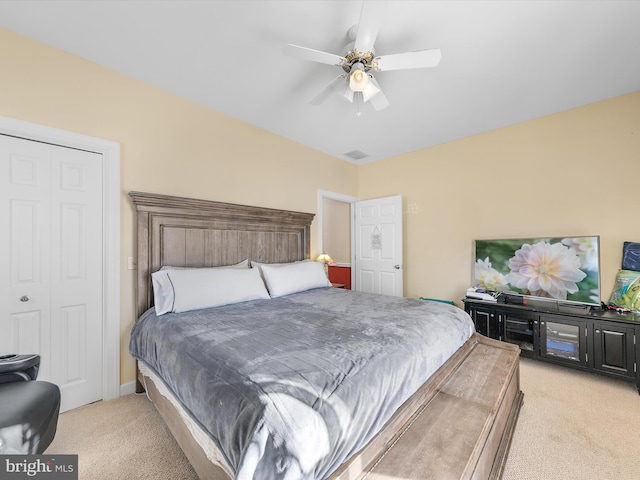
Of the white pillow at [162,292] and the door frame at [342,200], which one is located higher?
the door frame at [342,200]

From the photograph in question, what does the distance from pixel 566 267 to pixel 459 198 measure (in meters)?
1.46

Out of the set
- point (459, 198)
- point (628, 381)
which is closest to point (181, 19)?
→ point (459, 198)

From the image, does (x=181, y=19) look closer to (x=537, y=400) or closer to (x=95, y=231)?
(x=95, y=231)

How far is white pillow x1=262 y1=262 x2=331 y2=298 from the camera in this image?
2.81 m

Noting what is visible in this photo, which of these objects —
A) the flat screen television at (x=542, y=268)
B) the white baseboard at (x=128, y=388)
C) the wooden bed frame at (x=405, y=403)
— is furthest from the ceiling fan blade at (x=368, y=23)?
the white baseboard at (x=128, y=388)

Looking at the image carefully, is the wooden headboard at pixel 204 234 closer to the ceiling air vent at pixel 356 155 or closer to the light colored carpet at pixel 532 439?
the light colored carpet at pixel 532 439

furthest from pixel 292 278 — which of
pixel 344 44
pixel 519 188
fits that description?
pixel 519 188

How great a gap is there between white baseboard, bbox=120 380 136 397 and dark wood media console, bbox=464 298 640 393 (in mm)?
3661

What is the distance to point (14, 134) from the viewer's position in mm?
1922

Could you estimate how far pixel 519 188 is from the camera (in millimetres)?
3344

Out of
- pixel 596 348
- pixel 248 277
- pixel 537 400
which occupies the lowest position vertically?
pixel 537 400

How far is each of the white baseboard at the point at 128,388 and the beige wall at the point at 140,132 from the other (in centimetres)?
5

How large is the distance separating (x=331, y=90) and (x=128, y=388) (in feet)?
10.6

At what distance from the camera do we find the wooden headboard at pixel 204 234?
7.92 ft
